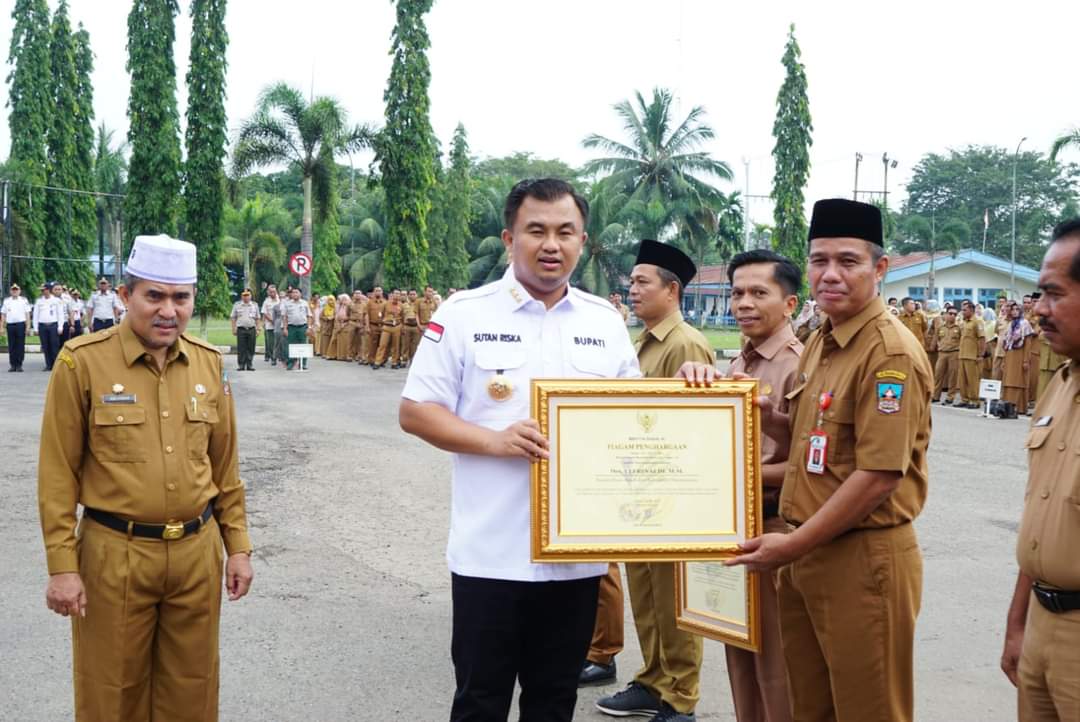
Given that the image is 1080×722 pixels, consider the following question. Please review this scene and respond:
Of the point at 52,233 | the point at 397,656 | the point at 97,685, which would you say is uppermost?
the point at 52,233

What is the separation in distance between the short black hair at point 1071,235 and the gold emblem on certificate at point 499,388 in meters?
1.55

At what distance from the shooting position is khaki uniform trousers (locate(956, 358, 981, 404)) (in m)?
19.8

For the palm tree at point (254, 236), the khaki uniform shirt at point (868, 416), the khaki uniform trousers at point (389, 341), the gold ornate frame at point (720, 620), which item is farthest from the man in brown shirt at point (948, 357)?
the palm tree at point (254, 236)

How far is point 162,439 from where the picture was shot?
3398mm

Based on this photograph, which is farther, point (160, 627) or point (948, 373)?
point (948, 373)

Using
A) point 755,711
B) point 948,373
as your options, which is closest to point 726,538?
point 755,711

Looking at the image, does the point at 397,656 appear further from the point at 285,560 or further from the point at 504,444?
the point at 504,444

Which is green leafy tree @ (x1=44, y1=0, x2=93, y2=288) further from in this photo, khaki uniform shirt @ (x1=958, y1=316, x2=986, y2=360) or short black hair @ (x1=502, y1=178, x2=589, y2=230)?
short black hair @ (x1=502, y1=178, x2=589, y2=230)

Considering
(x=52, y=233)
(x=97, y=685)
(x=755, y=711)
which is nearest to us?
(x=97, y=685)

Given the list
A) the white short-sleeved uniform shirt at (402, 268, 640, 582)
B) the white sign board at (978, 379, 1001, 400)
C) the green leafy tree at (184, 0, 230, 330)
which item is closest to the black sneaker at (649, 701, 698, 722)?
the white short-sleeved uniform shirt at (402, 268, 640, 582)

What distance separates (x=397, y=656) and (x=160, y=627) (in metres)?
1.93

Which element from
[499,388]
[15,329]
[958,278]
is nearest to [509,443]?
[499,388]

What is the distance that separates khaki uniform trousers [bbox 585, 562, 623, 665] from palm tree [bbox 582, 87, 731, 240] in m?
48.0

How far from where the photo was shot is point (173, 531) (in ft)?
11.1
